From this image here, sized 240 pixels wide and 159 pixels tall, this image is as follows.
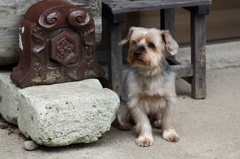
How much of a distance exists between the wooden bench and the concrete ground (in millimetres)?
326

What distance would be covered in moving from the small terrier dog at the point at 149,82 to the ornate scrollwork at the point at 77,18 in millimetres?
519

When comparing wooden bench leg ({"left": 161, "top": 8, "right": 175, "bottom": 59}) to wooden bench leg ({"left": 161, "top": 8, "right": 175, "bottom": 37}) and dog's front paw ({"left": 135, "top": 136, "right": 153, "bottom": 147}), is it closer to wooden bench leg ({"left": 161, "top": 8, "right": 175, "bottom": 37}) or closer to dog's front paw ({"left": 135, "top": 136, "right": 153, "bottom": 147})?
wooden bench leg ({"left": 161, "top": 8, "right": 175, "bottom": 37})

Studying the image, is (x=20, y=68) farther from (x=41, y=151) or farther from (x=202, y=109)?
(x=202, y=109)

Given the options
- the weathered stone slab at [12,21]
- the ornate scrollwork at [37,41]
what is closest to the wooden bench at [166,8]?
the weathered stone slab at [12,21]

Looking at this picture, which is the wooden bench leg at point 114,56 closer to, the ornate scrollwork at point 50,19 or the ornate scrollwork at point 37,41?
the ornate scrollwork at point 50,19

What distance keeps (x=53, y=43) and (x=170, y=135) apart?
150 cm

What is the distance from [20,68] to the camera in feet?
15.4

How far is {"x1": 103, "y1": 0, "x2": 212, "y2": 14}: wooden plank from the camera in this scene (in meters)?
5.07

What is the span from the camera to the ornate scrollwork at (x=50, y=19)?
14.5ft

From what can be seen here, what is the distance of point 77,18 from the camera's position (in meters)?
4.55

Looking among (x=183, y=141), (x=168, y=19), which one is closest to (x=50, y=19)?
(x=183, y=141)

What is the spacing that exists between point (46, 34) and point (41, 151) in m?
1.14

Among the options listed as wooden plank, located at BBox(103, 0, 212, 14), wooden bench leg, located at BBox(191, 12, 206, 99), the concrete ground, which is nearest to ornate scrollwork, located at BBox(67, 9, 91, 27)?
wooden plank, located at BBox(103, 0, 212, 14)

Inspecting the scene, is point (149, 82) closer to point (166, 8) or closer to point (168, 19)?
point (166, 8)
